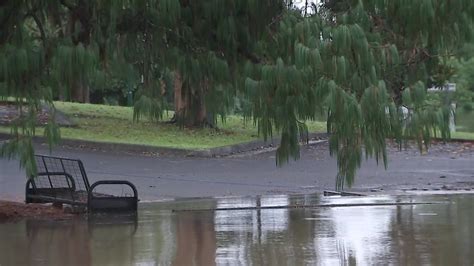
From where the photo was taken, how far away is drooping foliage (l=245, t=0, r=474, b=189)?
27.1 ft

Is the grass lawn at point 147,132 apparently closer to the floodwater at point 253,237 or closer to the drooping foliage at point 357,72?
the floodwater at point 253,237

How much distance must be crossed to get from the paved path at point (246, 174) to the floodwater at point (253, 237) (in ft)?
8.58

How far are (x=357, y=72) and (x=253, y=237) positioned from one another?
361 cm

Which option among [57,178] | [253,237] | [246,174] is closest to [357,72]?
[253,237]

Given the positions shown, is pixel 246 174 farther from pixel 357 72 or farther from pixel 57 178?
pixel 357 72

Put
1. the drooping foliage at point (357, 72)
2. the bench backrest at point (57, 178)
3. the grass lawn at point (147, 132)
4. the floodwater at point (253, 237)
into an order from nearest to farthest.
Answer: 1. the drooping foliage at point (357, 72)
2. the floodwater at point (253, 237)
3. the bench backrest at point (57, 178)
4. the grass lawn at point (147, 132)

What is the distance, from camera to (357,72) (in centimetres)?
837

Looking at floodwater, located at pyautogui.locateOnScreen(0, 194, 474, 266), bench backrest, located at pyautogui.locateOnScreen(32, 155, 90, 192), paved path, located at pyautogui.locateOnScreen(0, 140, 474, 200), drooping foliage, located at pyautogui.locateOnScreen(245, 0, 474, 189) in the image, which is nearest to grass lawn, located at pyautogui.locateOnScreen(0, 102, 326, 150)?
paved path, located at pyautogui.locateOnScreen(0, 140, 474, 200)

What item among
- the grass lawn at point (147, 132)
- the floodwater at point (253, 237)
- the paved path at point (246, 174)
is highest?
the grass lawn at point (147, 132)

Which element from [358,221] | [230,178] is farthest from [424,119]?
[230,178]

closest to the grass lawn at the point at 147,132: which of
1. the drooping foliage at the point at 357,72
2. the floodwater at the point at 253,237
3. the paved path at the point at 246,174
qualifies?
the paved path at the point at 246,174

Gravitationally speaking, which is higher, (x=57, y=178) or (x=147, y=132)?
(x=147, y=132)

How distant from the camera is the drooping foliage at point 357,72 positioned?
8.25 m

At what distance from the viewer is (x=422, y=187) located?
59.7ft
